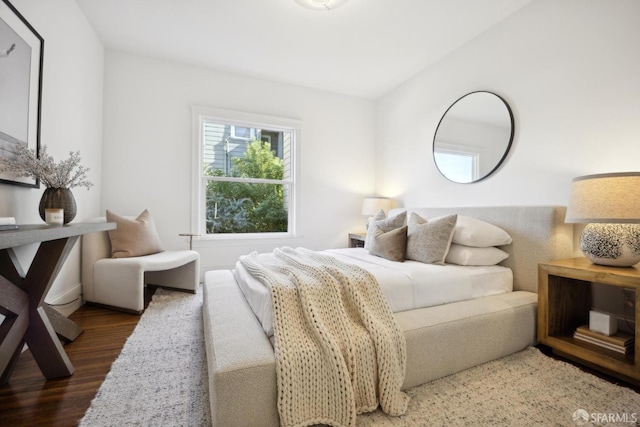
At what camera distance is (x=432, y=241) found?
2.26 m

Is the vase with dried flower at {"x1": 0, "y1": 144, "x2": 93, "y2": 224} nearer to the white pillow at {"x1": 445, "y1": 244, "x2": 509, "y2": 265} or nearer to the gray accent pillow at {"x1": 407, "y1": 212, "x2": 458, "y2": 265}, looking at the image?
the gray accent pillow at {"x1": 407, "y1": 212, "x2": 458, "y2": 265}

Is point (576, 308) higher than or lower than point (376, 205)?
lower

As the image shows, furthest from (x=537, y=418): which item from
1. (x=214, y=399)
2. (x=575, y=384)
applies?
(x=214, y=399)

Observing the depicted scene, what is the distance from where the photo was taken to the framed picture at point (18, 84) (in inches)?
64.1

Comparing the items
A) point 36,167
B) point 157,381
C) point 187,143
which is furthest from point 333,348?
point 187,143

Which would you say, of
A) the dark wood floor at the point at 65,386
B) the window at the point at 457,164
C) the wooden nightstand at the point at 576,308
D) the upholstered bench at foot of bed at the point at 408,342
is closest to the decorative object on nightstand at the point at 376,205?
the window at the point at 457,164

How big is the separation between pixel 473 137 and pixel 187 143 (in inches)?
127

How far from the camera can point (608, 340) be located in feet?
5.44

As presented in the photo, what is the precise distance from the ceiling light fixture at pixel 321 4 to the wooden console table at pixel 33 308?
2380 mm

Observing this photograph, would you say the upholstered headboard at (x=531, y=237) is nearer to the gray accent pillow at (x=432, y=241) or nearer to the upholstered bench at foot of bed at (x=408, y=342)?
the upholstered bench at foot of bed at (x=408, y=342)

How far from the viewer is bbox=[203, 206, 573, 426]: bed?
1114 mm

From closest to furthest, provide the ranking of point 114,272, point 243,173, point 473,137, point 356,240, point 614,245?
point 614,245 < point 114,272 < point 473,137 < point 243,173 < point 356,240

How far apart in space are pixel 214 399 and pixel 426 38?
3.43 meters
